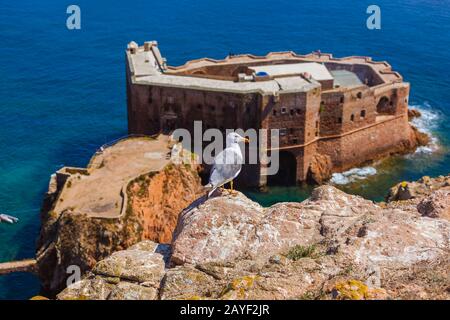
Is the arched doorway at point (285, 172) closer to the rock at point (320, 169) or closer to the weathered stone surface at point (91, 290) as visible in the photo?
the rock at point (320, 169)

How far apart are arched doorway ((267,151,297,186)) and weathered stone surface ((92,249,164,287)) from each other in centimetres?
4970

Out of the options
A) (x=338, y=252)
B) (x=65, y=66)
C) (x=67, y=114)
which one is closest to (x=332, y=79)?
(x=67, y=114)

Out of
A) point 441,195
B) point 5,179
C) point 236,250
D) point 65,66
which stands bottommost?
point 5,179

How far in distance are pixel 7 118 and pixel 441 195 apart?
7385 cm

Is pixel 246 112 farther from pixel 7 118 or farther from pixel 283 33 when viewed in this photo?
→ pixel 283 33

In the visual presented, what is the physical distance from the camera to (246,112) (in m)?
66.2

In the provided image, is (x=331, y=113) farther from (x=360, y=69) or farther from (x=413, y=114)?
(x=413, y=114)

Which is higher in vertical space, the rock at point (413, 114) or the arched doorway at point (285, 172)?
the rock at point (413, 114)

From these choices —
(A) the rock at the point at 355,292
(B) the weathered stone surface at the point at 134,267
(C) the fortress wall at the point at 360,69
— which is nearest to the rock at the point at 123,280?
(B) the weathered stone surface at the point at 134,267

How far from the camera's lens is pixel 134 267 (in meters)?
20.3

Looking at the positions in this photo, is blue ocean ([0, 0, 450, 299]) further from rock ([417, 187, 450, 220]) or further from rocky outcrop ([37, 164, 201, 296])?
rock ([417, 187, 450, 220])

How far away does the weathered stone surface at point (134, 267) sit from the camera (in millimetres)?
19594

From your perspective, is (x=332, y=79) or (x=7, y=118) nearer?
(x=332, y=79)

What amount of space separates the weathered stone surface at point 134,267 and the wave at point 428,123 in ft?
209
